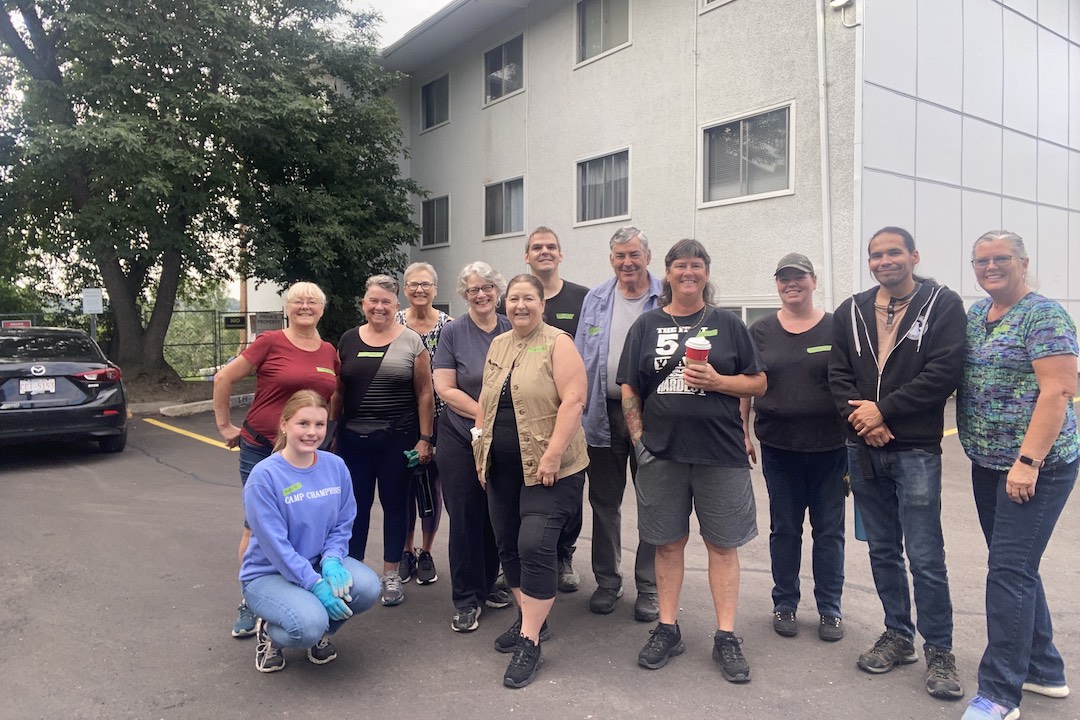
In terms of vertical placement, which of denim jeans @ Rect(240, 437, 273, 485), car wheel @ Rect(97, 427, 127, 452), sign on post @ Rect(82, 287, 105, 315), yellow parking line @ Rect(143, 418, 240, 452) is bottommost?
yellow parking line @ Rect(143, 418, 240, 452)

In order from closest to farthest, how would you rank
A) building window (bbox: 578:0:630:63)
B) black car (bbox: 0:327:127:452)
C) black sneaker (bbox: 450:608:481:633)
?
black sneaker (bbox: 450:608:481:633) → black car (bbox: 0:327:127:452) → building window (bbox: 578:0:630:63)

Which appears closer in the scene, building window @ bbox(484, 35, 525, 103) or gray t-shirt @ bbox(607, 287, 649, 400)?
gray t-shirt @ bbox(607, 287, 649, 400)

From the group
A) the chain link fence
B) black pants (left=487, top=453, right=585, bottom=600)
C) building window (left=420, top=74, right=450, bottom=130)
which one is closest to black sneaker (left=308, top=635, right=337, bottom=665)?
black pants (left=487, top=453, right=585, bottom=600)

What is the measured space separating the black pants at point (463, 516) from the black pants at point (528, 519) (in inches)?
7.3

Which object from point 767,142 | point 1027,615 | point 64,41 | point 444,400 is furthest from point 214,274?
point 1027,615

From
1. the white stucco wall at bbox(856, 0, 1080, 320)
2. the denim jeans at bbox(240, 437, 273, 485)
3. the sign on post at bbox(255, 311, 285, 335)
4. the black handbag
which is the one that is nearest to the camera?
the denim jeans at bbox(240, 437, 273, 485)

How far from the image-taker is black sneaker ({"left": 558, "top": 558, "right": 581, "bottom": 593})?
4496 mm

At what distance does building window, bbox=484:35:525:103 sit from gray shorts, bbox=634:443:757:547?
585 inches

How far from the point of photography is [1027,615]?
9.72 feet

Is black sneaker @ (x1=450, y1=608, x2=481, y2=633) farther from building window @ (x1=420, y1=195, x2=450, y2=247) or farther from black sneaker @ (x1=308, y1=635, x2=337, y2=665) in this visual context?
building window @ (x1=420, y1=195, x2=450, y2=247)

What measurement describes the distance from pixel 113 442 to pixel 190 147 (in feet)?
21.6

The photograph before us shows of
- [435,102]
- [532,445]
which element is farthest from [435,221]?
[532,445]

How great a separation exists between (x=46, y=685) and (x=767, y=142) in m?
11.4

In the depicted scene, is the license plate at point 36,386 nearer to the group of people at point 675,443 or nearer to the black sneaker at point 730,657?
the group of people at point 675,443
